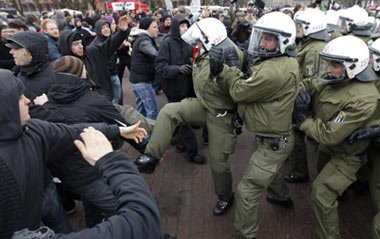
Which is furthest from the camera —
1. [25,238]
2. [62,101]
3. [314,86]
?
[314,86]

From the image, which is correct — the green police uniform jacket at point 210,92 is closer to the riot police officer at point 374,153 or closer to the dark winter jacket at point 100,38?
the riot police officer at point 374,153

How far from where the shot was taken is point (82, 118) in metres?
2.49

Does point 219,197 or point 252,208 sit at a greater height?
point 252,208

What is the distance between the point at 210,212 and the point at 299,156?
→ 153cm

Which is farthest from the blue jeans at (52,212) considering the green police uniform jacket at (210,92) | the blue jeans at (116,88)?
the blue jeans at (116,88)

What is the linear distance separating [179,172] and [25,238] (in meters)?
3.42

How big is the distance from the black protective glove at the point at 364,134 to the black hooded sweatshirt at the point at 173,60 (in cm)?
270

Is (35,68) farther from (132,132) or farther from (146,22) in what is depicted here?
(146,22)

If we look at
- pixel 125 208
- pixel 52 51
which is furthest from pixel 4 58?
pixel 125 208

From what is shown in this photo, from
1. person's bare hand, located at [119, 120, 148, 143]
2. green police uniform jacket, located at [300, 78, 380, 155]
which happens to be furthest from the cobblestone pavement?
person's bare hand, located at [119, 120, 148, 143]

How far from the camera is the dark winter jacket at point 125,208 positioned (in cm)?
121

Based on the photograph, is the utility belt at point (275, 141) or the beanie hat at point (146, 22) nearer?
the utility belt at point (275, 141)

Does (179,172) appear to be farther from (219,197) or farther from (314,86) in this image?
(314,86)

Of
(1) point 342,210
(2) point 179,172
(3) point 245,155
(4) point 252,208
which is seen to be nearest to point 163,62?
(2) point 179,172
